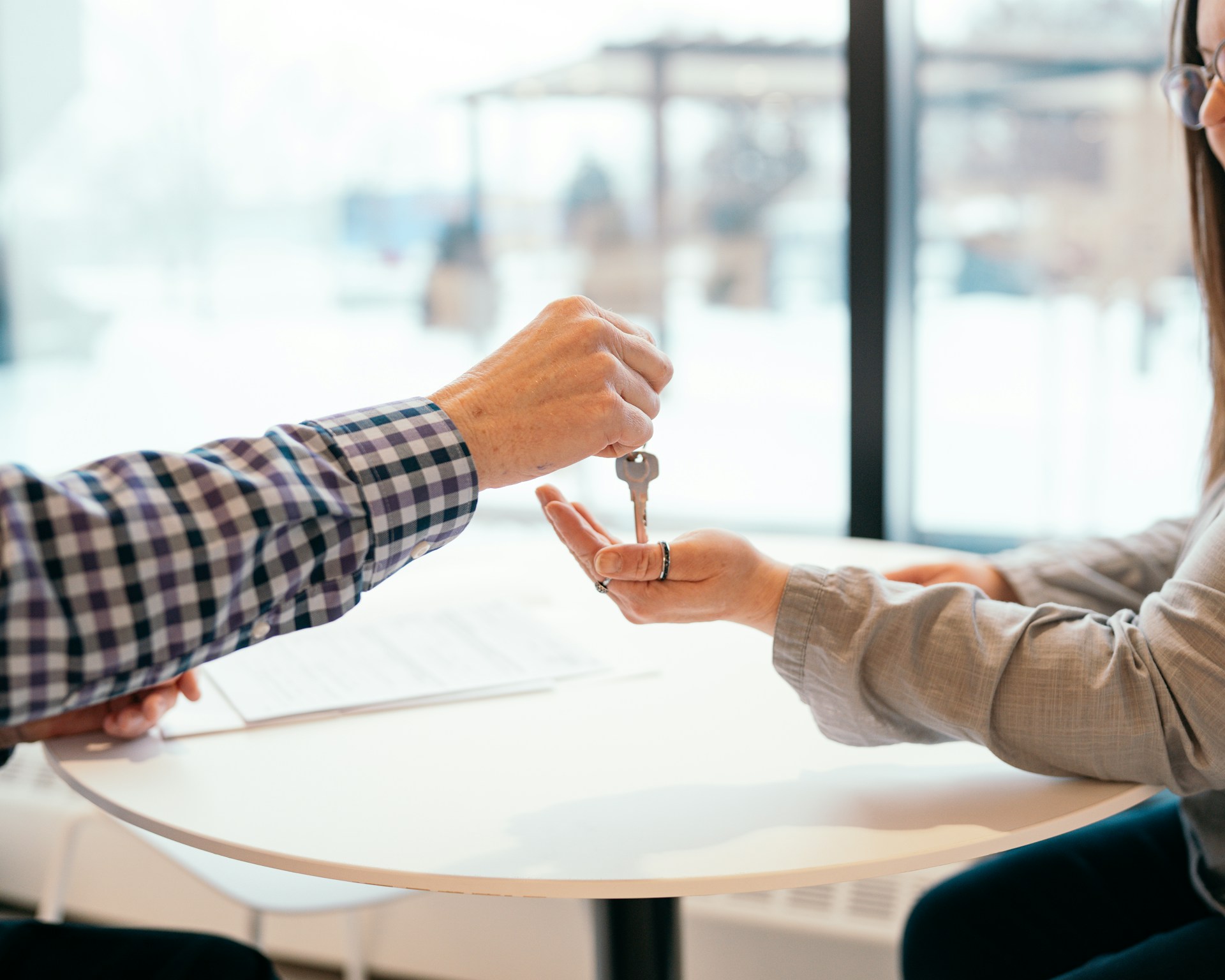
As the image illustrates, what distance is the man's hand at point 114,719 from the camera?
107cm

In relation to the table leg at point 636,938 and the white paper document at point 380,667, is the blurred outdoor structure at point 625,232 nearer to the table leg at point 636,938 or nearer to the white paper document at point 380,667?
the white paper document at point 380,667

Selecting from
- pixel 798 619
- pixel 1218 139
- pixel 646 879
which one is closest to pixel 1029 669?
pixel 798 619

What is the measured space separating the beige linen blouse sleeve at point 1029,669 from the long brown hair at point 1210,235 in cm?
38

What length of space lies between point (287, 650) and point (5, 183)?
7.79 ft

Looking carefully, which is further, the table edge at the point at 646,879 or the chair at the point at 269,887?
the chair at the point at 269,887

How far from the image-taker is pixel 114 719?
108 centimetres

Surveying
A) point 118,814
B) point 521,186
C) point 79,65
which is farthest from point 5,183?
point 118,814

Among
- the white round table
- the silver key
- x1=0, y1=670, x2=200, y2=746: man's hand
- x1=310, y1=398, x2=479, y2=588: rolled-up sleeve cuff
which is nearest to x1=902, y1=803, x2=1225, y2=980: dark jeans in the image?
the white round table

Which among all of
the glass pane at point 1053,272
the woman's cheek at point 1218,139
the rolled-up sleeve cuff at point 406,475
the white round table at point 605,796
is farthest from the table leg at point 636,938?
the glass pane at point 1053,272

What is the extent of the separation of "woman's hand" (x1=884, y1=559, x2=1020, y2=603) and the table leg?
1.42ft

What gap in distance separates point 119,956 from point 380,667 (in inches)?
14.5

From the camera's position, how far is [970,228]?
2.37 metres

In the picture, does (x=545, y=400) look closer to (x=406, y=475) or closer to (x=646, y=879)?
(x=406, y=475)

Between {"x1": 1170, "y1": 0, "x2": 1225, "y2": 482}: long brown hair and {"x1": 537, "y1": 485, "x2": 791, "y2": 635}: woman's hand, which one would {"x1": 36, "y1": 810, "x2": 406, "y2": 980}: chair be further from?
{"x1": 1170, "y1": 0, "x2": 1225, "y2": 482}: long brown hair
